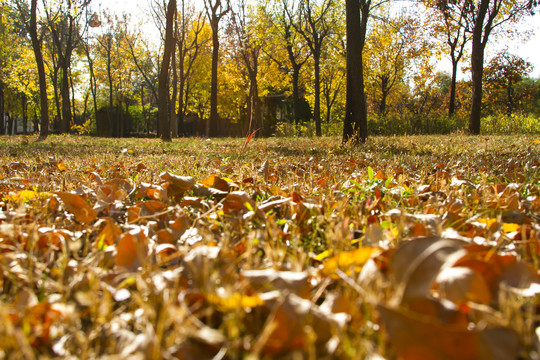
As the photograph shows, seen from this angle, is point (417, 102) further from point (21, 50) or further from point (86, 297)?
point (86, 297)

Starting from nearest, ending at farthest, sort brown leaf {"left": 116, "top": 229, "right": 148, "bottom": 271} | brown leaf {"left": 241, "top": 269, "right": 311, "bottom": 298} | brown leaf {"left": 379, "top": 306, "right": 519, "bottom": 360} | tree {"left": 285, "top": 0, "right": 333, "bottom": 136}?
1. brown leaf {"left": 379, "top": 306, "right": 519, "bottom": 360}
2. brown leaf {"left": 241, "top": 269, "right": 311, "bottom": 298}
3. brown leaf {"left": 116, "top": 229, "right": 148, "bottom": 271}
4. tree {"left": 285, "top": 0, "right": 333, "bottom": 136}

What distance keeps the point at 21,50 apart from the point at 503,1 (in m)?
37.2

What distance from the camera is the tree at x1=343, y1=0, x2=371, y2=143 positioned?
8289 mm

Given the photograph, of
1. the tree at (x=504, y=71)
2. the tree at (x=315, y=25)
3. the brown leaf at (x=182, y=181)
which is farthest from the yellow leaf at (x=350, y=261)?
the tree at (x=504, y=71)

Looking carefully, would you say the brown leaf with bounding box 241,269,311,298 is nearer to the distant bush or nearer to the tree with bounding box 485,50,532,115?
the distant bush

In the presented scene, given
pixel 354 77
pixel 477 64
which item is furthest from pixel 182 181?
pixel 477 64

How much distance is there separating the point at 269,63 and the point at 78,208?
3183 cm

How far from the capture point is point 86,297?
75 centimetres

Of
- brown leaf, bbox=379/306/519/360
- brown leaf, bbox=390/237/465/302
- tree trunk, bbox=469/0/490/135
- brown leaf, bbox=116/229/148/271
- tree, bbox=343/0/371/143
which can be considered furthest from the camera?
tree trunk, bbox=469/0/490/135

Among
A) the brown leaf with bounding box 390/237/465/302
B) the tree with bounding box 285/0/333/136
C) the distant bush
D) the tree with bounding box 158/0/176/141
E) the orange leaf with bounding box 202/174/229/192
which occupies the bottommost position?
the brown leaf with bounding box 390/237/465/302

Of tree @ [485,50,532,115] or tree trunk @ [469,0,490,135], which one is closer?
tree trunk @ [469,0,490,135]

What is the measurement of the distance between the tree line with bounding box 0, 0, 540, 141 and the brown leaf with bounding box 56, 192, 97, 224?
7130 millimetres

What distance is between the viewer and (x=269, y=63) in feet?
105

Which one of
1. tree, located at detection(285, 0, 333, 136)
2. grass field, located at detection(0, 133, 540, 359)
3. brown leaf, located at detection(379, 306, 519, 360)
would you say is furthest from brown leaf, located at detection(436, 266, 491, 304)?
tree, located at detection(285, 0, 333, 136)
